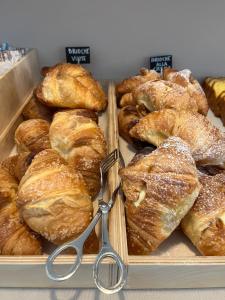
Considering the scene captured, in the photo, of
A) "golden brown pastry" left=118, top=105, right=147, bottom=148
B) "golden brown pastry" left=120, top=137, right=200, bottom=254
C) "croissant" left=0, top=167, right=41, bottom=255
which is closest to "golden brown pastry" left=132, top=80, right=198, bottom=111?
"golden brown pastry" left=118, top=105, right=147, bottom=148

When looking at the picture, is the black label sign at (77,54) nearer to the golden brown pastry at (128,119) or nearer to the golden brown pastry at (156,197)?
the golden brown pastry at (128,119)

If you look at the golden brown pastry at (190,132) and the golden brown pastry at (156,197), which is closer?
the golden brown pastry at (156,197)

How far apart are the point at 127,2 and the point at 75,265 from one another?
1.27 metres

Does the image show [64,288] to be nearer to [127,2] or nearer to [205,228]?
[205,228]

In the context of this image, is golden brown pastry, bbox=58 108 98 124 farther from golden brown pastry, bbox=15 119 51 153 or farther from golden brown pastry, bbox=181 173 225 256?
golden brown pastry, bbox=181 173 225 256

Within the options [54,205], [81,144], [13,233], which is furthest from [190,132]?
[13,233]

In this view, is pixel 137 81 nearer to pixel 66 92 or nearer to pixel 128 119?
pixel 128 119

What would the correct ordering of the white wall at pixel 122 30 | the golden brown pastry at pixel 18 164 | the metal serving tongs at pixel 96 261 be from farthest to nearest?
the white wall at pixel 122 30 → the golden brown pastry at pixel 18 164 → the metal serving tongs at pixel 96 261

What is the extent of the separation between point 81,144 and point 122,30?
0.81 meters

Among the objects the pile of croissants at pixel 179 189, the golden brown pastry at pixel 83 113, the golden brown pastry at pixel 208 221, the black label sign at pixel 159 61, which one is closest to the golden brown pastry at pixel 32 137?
the golden brown pastry at pixel 83 113

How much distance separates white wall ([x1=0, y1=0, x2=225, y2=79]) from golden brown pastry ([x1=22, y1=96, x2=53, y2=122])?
0.42 m

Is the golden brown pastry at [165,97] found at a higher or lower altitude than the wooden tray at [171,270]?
higher

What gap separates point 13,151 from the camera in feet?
3.87

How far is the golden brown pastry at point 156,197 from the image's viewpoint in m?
0.72
